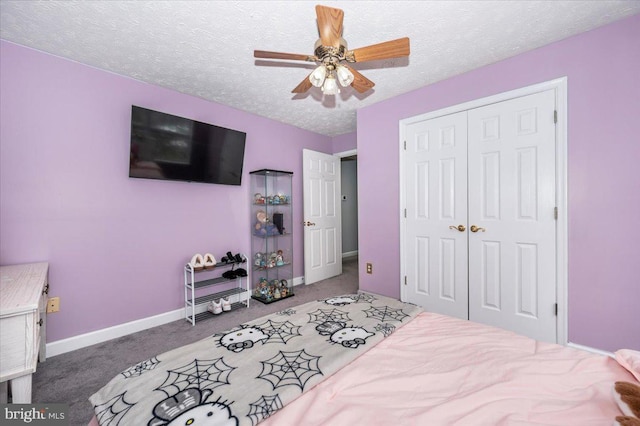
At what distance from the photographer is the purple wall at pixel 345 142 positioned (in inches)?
180

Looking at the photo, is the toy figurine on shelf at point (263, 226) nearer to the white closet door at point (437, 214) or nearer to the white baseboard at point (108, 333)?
the white baseboard at point (108, 333)

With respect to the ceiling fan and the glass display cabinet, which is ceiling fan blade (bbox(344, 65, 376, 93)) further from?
the glass display cabinet

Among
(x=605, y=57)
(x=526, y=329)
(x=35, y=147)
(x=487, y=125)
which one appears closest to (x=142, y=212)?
(x=35, y=147)

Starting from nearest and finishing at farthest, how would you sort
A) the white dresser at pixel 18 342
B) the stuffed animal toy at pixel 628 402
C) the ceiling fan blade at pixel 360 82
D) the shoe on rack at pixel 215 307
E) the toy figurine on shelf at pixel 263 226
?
the stuffed animal toy at pixel 628 402, the white dresser at pixel 18 342, the ceiling fan blade at pixel 360 82, the shoe on rack at pixel 215 307, the toy figurine on shelf at pixel 263 226

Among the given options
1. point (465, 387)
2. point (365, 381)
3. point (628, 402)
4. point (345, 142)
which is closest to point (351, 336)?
point (365, 381)

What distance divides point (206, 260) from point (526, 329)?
3227 millimetres

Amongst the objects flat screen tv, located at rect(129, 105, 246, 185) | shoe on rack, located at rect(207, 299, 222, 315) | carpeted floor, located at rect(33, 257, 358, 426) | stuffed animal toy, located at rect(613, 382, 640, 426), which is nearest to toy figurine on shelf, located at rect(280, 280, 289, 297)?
carpeted floor, located at rect(33, 257, 358, 426)

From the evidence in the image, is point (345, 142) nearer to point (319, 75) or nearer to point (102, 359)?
point (319, 75)

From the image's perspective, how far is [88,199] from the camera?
94.8 inches

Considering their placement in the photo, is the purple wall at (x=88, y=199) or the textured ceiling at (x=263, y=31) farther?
the purple wall at (x=88, y=199)

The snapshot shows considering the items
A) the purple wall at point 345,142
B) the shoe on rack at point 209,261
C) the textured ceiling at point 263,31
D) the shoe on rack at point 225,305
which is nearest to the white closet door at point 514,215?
the textured ceiling at point 263,31

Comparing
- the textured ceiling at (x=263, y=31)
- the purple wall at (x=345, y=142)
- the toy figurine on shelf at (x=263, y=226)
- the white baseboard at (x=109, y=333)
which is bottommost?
the white baseboard at (x=109, y=333)

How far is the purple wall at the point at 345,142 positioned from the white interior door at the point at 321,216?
23 cm

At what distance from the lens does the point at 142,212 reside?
2725mm
